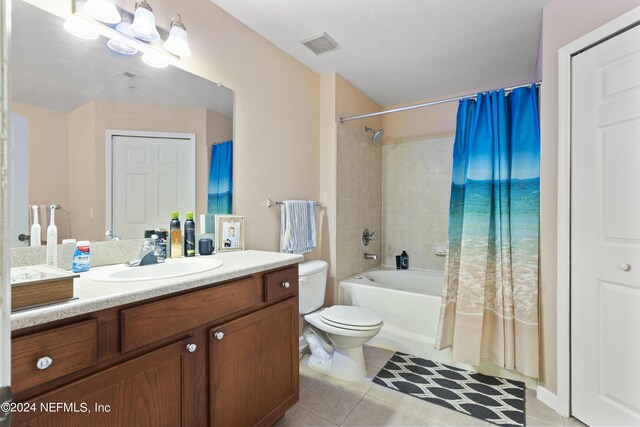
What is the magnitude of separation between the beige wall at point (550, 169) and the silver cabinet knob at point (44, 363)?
2.23 metres

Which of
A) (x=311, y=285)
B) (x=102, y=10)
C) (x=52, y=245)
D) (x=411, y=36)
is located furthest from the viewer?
(x=311, y=285)

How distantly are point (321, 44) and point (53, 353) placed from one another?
2.22 meters

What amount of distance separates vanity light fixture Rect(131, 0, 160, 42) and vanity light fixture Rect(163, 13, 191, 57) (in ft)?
0.28

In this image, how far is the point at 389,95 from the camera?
319 centimetres

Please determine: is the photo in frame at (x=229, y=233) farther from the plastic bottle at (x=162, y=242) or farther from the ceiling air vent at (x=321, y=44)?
the ceiling air vent at (x=321, y=44)

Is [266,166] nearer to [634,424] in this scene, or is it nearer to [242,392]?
[242,392]

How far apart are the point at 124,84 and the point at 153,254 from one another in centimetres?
82

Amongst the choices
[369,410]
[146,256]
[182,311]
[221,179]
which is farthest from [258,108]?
[369,410]

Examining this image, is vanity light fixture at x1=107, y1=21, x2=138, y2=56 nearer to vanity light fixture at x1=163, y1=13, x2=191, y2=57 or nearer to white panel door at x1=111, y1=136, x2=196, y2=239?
vanity light fixture at x1=163, y1=13, x2=191, y2=57

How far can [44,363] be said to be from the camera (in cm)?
78

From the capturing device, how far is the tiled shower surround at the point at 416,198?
3197 millimetres

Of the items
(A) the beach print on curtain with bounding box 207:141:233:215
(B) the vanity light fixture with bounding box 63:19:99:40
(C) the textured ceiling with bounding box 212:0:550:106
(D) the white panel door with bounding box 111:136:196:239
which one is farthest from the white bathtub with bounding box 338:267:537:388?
(B) the vanity light fixture with bounding box 63:19:99:40

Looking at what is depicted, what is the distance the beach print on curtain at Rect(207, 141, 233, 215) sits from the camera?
182 centimetres

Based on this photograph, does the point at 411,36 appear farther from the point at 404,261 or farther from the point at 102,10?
the point at 404,261
